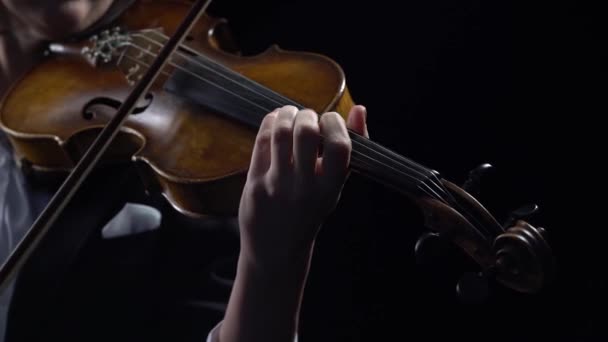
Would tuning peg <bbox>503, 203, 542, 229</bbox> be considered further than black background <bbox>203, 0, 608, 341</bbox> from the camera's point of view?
No

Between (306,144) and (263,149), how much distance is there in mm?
50

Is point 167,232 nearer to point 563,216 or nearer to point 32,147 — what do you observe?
point 32,147

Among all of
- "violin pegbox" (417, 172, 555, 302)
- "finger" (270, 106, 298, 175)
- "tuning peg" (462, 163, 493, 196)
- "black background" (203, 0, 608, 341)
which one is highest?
"finger" (270, 106, 298, 175)

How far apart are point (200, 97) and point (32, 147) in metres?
0.25

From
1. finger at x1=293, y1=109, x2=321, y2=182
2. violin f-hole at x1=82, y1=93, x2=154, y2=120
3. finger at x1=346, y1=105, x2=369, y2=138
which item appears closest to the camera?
finger at x1=293, y1=109, x2=321, y2=182

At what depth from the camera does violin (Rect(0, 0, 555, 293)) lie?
0.54 m

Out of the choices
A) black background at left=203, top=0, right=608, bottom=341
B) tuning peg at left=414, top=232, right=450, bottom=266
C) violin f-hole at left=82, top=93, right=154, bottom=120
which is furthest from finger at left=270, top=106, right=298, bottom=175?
black background at left=203, top=0, right=608, bottom=341

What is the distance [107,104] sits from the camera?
814 mm

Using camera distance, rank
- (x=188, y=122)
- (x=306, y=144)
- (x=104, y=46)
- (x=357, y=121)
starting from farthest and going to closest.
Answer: (x=104, y=46)
(x=188, y=122)
(x=357, y=121)
(x=306, y=144)

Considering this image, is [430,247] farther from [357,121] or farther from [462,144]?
[462,144]

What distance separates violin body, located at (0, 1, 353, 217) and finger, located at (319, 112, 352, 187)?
0.58 ft

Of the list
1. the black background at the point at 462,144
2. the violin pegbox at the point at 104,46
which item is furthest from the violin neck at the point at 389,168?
the violin pegbox at the point at 104,46

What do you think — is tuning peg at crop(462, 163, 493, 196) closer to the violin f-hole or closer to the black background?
the black background

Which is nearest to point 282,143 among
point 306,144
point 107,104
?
point 306,144
